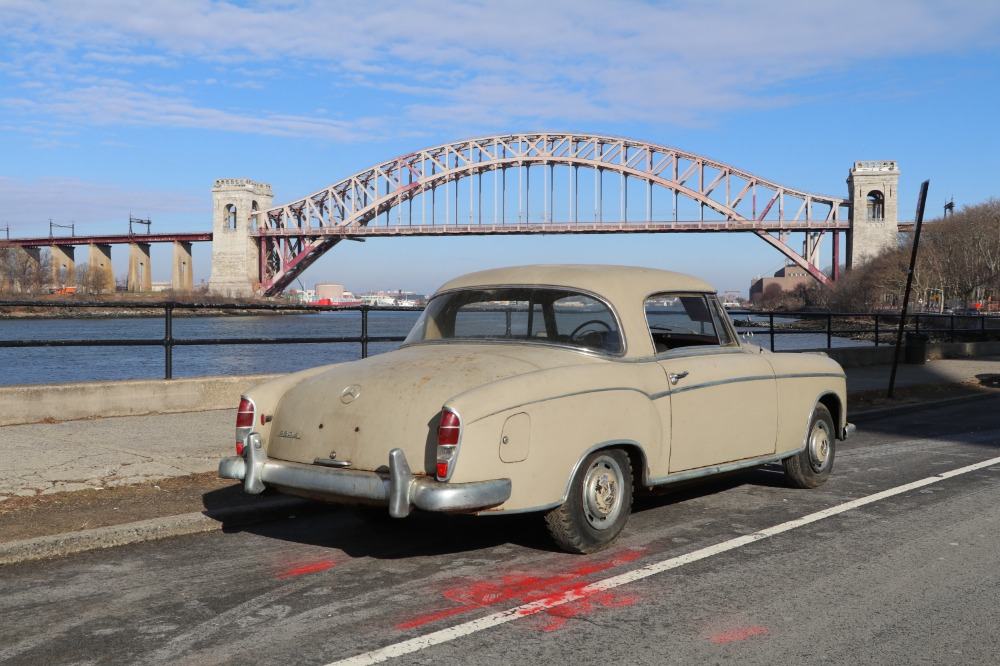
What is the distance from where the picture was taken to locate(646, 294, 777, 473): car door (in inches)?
229

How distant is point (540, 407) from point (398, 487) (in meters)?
0.80

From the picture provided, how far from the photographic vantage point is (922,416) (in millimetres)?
12539

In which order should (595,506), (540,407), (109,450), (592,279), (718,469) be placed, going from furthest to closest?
(109,450) → (718,469) → (592,279) → (595,506) → (540,407)

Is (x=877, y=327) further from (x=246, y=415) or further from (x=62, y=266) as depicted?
(x=62, y=266)

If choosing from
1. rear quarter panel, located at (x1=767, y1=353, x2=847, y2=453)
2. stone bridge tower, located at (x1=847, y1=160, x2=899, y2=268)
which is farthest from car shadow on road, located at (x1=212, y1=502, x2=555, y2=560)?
stone bridge tower, located at (x1=847, y1=160, x2=899, y2=268)

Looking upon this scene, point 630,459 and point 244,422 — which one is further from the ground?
point 244,422

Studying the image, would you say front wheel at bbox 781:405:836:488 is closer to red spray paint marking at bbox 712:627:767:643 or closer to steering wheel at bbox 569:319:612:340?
steering wheel at bbox 569:319:612:340

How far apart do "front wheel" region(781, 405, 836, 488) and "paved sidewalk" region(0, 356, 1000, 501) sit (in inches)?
165

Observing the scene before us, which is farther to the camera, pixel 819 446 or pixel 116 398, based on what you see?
pixel 116 398

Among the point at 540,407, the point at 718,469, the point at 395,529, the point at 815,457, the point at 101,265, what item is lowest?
the point at 395,529

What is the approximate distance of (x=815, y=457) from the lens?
721cm

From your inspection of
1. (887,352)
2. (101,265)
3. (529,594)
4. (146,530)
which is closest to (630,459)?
(529,594)

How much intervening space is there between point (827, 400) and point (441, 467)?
12.7 ft

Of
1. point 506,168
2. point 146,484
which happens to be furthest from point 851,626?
point 506,168
